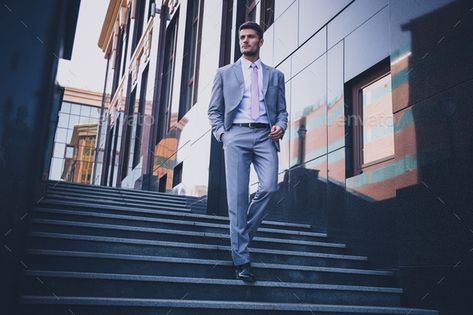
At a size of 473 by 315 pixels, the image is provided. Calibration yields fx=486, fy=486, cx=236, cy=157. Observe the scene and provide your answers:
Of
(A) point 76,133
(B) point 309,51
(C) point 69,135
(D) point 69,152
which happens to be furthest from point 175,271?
(C) point 69,135

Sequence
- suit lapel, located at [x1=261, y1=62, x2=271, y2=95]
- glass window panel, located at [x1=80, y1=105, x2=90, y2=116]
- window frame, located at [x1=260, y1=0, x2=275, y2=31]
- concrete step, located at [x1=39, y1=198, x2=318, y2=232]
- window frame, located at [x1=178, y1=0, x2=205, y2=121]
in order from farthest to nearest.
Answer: glass window panel, located at [x1=80, y1=105, x2=90, y2=116], window frame, located at [x1=178, y1=0, x2=205, y2=121], window frame, located at [x1=260, y1=0, x2=275, y2=31], concrete step, located at [x1=39, y1=198, x2=318, y2=232], suit lapel, located at [x1=261, y1=62, x2=271, y2=95]

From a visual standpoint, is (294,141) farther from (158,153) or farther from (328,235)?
(158,153)

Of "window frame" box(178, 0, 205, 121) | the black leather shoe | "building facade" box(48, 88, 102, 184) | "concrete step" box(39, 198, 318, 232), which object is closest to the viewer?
the black leather shoe

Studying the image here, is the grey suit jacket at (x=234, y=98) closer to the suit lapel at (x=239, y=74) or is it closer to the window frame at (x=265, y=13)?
the suit lapel at (x=239, y=74)

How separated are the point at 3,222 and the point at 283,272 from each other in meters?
2.65

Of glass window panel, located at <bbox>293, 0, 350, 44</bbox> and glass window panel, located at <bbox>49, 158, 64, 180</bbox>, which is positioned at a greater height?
glass window panel, located at <bbox>49, 158, 64, 180</bbox>

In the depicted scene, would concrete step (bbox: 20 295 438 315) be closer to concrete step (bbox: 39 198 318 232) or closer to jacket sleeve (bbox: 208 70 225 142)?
jacket sleeve (bbox: 208 70 225 142)

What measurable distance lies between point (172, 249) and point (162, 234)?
39cm

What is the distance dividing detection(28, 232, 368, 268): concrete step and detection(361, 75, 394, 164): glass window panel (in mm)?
1229

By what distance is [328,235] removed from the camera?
5898 millimetres

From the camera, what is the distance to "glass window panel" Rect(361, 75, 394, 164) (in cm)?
546

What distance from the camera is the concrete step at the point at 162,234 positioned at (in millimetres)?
4418

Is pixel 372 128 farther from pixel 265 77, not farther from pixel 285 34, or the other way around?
pixel 285 34

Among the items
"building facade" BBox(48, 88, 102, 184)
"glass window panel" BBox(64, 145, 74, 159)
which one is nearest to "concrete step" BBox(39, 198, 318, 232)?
"glass window panel" BBox(64, 145, 74, 159)
